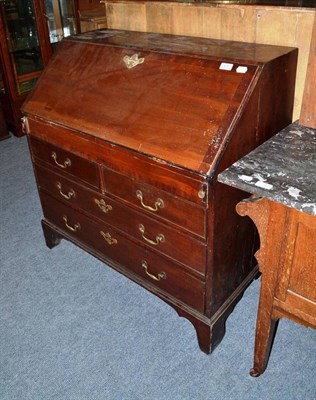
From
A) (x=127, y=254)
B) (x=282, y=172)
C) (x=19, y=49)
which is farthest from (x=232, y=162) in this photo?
(x=19, y=49)

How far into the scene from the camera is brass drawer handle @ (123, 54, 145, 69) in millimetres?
1620

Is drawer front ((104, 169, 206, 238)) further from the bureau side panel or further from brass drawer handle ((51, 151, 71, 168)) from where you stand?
brass drawer handle ((51, 151, 71, 168))

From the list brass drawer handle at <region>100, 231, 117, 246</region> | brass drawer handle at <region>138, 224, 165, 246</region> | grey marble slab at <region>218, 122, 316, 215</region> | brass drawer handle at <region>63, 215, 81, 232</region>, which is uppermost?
grey marble slab at <region>218, 122, 316, 215</region>

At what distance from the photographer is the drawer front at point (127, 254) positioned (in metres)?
1.63

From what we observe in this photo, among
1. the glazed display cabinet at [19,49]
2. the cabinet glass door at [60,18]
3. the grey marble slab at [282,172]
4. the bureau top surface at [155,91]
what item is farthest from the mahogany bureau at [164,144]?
the cabinet glass door at [60,18]

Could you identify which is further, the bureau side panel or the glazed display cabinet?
the glazed display cabinet

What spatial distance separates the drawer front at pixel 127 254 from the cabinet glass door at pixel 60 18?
9.24 ft

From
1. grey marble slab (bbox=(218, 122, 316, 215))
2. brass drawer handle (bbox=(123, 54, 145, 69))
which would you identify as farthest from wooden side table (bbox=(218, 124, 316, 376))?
brass drawer handle (bbox=(123, 54, 145, 69))

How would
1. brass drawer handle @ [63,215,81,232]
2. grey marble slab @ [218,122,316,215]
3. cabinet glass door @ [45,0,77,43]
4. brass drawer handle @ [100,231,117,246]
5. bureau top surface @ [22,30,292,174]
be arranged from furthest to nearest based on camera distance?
1. cabinet glass door @ [45,0,77,43]
2. brass drawer handle @ [63,215,81,232]
3. brass drawer handle @ [100,231,117,246]
4. bureau top surface @ [22,30,292,174]
5. grey marble slab @ [218,122,316,215]

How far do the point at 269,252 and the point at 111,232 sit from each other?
2.64 ft

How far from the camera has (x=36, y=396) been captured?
1594mm

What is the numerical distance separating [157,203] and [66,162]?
0.56 metres

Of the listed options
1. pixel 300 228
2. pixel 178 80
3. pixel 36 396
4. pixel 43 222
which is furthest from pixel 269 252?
pixel 43 222

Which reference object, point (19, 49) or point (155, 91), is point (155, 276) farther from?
point (19, 49)
